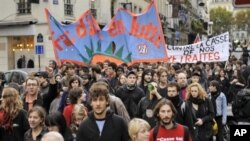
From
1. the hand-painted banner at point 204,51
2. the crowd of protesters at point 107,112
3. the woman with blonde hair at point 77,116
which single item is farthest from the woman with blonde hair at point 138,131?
the hand-painted banner at point 204,51

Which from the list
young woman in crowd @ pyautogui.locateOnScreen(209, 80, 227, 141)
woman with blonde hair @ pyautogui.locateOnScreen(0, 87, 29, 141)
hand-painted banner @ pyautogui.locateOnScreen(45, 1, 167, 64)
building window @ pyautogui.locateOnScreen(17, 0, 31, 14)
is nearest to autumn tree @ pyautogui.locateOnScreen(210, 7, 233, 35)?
building window @ pyautogui.locateOnScreen(17, 0, 31, 14)

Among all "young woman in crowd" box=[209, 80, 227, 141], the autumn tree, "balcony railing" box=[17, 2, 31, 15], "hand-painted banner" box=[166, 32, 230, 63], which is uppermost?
the autumn tree

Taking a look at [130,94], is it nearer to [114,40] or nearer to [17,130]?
[17,130]

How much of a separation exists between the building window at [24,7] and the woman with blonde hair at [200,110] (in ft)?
79.9

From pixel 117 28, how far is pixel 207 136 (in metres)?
10.8

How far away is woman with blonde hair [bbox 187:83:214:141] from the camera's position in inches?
340

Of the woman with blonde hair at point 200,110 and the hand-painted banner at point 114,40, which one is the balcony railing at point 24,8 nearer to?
the hand-painted banner at point 114,40

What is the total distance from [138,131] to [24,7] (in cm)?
2735

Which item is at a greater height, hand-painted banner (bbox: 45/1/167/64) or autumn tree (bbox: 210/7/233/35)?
autumn tree (bbox: 210/7/233/35)

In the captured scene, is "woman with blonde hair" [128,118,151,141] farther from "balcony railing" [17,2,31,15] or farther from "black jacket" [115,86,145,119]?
"balcony railing" [17,2,31,15]

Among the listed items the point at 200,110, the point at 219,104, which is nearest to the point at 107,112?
the point at 200,110

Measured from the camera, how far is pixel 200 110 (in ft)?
28.6

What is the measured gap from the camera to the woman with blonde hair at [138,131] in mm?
5773

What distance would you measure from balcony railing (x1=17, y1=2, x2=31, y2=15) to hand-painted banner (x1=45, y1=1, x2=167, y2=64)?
43.5 ft
